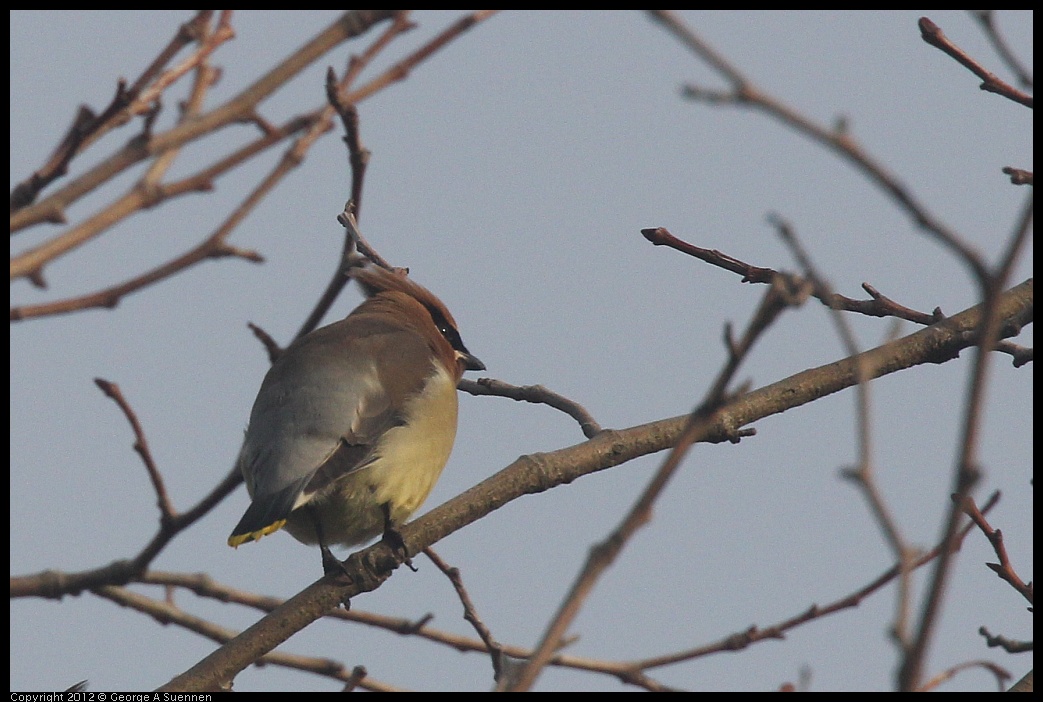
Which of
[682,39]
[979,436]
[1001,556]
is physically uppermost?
[1001,556]

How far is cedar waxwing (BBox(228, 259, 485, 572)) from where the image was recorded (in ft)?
14.6

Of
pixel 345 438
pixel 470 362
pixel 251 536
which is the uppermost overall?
pixel 470 362

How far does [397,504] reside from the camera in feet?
15.8

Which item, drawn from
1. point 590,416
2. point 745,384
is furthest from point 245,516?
point 745,384

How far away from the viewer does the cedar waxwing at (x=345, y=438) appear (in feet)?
14.6

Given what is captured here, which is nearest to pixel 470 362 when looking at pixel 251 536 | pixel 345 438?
pixel 345 438

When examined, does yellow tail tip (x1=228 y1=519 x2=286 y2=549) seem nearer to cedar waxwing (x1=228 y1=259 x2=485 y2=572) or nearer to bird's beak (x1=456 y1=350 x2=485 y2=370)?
cedar waxwing (x1=228 y1=259 x2=485 y2=572)

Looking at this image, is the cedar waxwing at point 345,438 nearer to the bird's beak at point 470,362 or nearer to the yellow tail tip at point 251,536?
the yellow tail tip at point 251,536

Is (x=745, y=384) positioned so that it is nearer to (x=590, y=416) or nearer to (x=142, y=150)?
(x=142, y=150)

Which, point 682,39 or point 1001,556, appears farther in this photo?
point 1001,556

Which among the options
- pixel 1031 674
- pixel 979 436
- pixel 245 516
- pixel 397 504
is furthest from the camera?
pixel 397 504

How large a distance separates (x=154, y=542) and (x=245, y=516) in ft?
2.53

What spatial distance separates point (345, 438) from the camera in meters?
4.66

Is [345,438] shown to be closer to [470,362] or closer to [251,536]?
[251,536]
